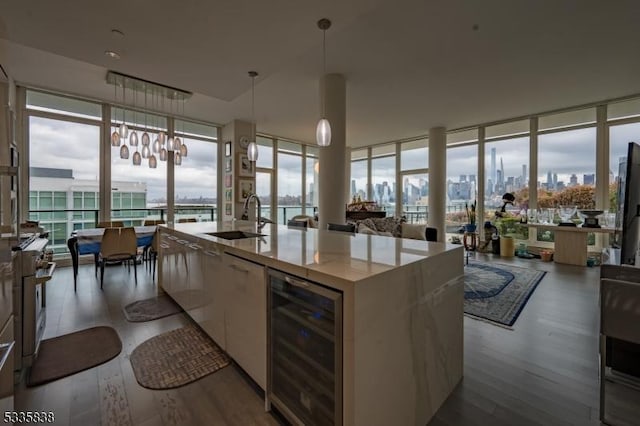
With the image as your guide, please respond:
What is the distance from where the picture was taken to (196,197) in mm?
6699

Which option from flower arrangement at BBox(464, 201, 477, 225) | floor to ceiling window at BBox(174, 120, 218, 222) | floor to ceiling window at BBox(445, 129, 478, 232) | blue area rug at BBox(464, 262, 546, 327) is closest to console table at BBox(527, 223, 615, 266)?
blue area rug at BBox(464, 262, 546, 327)

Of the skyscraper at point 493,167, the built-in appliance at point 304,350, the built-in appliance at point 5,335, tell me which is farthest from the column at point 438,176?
the built-in appliance at point 5,335

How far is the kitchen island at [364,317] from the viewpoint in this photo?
105 cm

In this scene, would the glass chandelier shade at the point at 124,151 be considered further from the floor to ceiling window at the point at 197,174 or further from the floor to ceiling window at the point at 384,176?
the floor to ceiling window at the point at 384,176

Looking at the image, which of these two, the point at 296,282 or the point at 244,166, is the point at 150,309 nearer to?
the point at 296,282

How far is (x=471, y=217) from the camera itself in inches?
260

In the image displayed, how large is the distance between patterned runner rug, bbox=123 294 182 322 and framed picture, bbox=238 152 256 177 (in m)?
3.88

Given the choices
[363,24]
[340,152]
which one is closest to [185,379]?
[340,152]

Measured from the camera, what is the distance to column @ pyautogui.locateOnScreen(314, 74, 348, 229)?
3.95m

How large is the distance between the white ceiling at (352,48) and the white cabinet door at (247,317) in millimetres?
1357

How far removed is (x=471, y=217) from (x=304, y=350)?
21.4 feet

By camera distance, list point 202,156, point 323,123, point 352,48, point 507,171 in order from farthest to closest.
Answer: point 202,156 → point 507,171 → point 352,48 → point 323,123

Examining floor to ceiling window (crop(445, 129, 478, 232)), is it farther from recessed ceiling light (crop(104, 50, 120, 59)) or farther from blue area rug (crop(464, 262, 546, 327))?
recessed ceiling light (crop(104, 50, 120, 59))

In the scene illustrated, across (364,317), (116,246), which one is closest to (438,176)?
(364,317)
